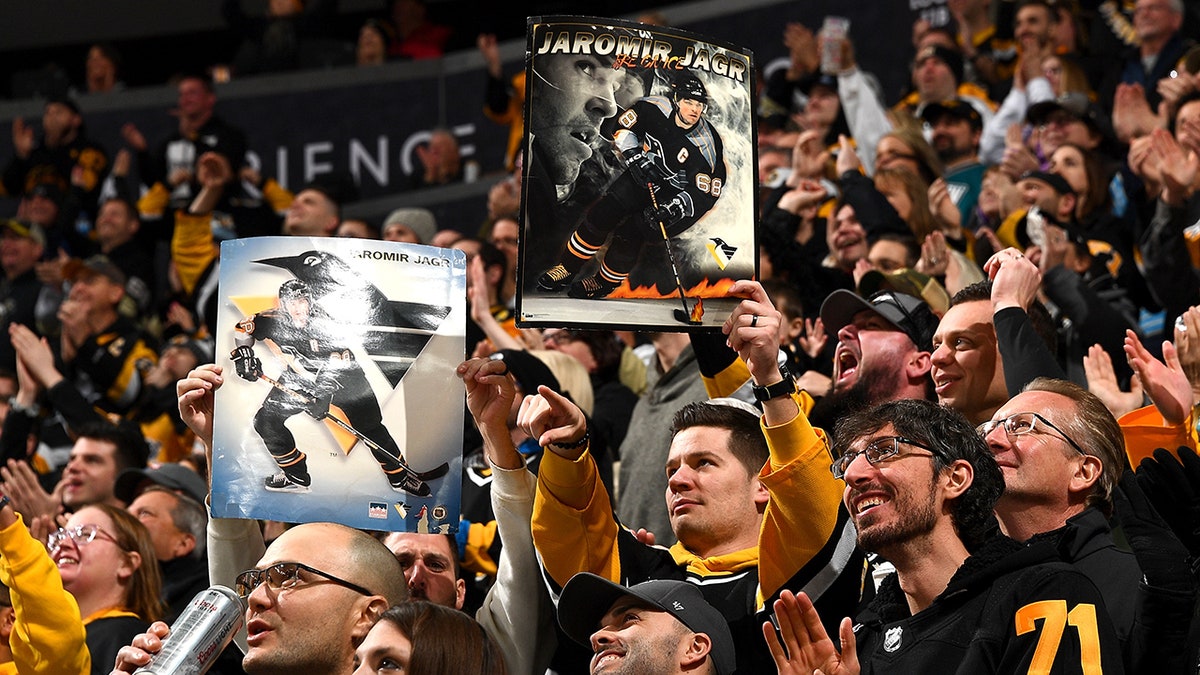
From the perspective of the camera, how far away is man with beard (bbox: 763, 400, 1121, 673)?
3.12 m

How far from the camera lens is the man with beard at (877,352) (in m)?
4.82

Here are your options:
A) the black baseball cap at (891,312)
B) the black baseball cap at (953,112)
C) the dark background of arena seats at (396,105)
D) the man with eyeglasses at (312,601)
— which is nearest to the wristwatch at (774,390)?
the man with eyeglasses at (312,601)

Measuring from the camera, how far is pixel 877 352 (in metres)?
4.90

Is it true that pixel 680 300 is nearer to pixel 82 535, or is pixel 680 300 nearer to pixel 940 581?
pixel 940 581

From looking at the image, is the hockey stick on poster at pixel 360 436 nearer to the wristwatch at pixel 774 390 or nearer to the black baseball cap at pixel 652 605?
the black baseball cap at pixel 652 605

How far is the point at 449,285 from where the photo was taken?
13.7ft

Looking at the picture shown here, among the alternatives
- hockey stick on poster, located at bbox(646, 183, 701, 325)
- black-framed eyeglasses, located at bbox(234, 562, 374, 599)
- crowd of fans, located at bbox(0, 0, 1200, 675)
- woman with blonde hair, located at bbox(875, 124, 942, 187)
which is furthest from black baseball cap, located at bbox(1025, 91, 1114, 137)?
black-framed eyeglasses, located at bbox(234, 562, 374, 599)

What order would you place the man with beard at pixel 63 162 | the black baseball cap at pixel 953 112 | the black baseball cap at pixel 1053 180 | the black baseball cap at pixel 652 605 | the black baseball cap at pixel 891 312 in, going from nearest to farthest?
the black baseball cap at pixel 652 605 → the black baseball cap at pixel 891 312 → the black baseball cap at pixel 1053 180 → the black baseball cap at pixel 953 112 → the man with beard at pixel 63 162

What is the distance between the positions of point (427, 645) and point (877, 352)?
6.23 ft

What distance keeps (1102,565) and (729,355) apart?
1.42 meters

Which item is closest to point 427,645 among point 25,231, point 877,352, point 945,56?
point 877,352

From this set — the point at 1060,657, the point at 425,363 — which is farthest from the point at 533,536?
the point at 1060,657

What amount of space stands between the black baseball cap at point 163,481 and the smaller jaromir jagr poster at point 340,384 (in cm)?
205

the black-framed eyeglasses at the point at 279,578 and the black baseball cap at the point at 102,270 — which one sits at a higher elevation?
the black-framed eyeglasses at the point at 279,578
